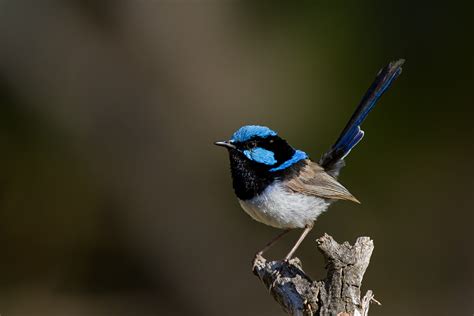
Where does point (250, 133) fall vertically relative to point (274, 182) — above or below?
above

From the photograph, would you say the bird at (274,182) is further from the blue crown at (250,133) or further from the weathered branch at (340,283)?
the weathered branch at (340,283)

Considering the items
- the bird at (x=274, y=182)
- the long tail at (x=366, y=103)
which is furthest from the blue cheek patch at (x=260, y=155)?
the long tail at (x=366, y=103)

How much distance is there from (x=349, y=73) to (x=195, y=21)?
1854mm

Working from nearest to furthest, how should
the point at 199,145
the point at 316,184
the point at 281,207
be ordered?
the point at 281,207 → the point at 316,184 → the point at 199,145

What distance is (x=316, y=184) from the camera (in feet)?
13.3

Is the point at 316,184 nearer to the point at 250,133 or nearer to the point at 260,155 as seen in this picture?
the point at 260,155

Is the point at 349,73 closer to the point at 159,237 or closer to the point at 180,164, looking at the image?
the point at 180,164

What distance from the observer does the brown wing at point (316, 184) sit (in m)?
3.92

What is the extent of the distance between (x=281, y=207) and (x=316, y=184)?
0.36 meters

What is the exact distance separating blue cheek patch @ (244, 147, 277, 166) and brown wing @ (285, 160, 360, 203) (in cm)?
18

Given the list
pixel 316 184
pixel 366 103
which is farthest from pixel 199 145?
pixel 316 184

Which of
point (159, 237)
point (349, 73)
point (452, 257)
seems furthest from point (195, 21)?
point (452, 257)

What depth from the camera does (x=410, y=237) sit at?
293 inches

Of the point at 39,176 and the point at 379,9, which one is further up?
the point at 379,9
